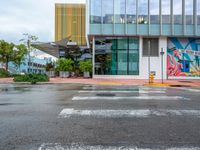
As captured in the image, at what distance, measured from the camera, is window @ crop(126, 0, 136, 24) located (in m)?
31.8

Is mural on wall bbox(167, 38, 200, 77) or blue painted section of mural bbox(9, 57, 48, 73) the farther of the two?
blue painted section of mural bbox(9, 57, 48, 73)

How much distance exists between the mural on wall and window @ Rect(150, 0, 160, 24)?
362cm

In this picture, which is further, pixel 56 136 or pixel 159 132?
pixel 159 132

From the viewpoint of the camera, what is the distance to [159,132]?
17.1 ft

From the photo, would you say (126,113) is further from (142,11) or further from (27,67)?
(27,67)

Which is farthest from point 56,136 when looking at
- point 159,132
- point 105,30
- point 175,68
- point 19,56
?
point 19,56

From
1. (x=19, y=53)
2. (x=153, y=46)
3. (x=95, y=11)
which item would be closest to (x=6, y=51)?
(x=19, y=53)

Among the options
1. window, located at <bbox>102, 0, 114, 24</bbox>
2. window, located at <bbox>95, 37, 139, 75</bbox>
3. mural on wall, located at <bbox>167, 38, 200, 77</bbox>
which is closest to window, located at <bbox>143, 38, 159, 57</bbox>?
window, located at <bbox>95, 37, 139, 75</bbox>

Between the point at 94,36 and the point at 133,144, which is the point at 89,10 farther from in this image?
the point at 133,144

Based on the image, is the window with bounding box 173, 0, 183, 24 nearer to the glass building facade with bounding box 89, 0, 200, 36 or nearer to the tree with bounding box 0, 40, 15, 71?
the glass building facade with bounding box 89, 0, 200, 36

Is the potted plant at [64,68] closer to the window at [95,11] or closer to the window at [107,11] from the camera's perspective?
the window at [95,11]

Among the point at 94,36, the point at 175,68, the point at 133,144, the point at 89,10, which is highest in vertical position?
the point at 89,10

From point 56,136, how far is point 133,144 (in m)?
1.56

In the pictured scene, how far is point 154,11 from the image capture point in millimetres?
32062
